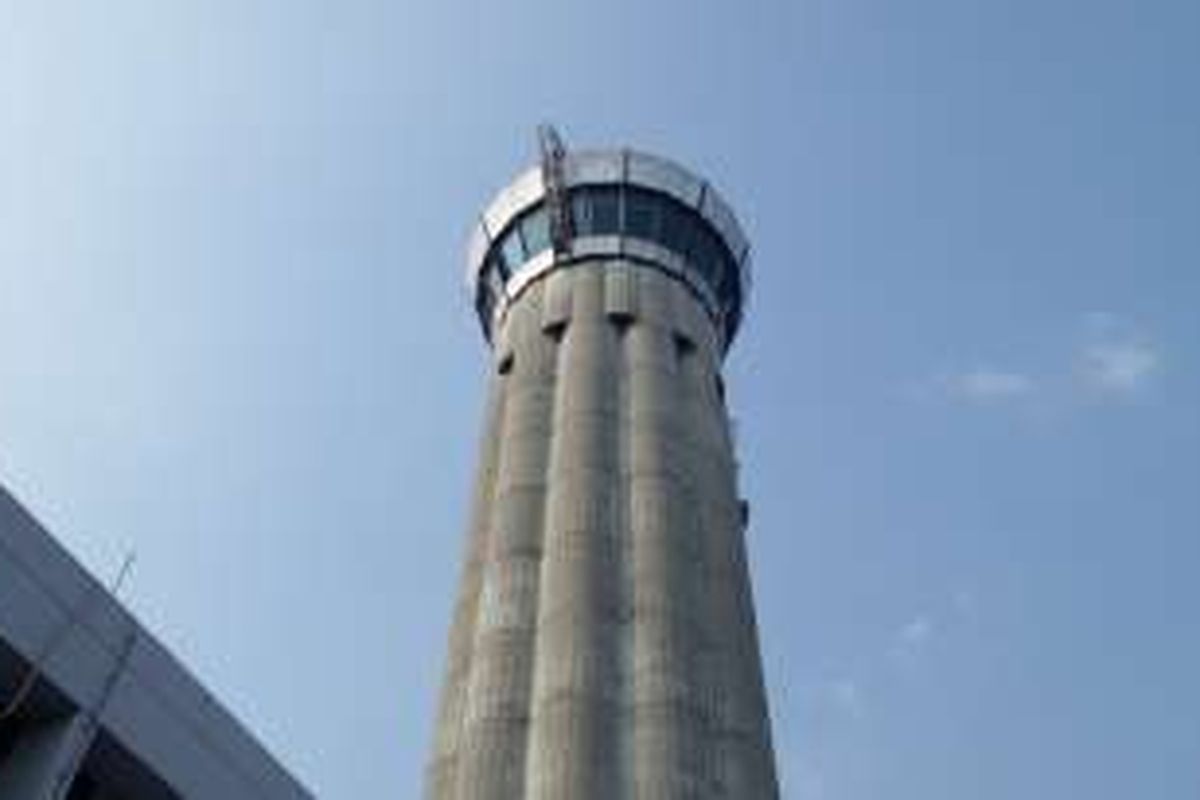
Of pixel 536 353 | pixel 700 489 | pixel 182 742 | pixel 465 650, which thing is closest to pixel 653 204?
pixel 536 353

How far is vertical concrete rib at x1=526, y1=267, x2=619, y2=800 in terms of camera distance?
5200cm

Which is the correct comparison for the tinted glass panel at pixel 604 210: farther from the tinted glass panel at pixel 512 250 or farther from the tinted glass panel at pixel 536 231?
the tinted glass panel at pixel 512 250

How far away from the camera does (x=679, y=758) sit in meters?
52.2

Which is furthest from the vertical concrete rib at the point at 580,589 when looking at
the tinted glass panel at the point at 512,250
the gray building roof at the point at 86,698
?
the gray building roof at the point at 86,698

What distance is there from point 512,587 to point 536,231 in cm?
2452

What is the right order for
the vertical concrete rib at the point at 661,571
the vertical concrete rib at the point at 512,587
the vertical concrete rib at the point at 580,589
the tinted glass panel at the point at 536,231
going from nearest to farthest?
the vertical concrete rib at the point at 580,589, the vertical concrete rib at the point at 661,571, the vertical concrete rib at the point at 512,587, the tinted glass panel at the point at 536,231

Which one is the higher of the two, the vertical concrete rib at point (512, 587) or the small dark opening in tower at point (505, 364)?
the small dark opening in tower at point (505, 364)

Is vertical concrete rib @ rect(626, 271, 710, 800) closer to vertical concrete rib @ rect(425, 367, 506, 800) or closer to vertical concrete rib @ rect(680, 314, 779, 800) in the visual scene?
vertical concrete rib @ rect(680, 314, 779, 800)

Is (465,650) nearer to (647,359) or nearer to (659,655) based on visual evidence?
(659,655)

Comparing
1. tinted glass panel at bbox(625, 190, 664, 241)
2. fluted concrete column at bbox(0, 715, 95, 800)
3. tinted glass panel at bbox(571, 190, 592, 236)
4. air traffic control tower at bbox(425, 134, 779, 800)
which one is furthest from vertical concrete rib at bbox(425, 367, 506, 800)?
fluted concrete column at bbox(0, 715, 95, 800)

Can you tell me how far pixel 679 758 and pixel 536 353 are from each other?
2418cm

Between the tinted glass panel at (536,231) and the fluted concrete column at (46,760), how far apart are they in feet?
181

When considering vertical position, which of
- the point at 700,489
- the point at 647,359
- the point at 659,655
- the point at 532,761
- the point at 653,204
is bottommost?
the point at 532,761

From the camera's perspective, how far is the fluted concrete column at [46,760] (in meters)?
23.2
